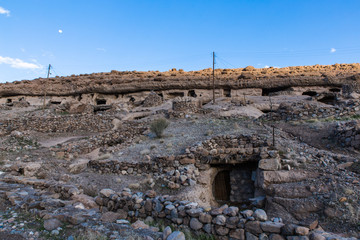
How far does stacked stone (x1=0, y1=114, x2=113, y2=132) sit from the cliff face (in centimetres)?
1147

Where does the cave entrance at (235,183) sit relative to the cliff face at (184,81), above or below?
below

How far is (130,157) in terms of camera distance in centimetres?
966

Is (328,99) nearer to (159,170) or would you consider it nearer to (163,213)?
(159,170)

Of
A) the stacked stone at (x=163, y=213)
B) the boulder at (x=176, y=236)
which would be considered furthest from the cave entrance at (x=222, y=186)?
the boulder at (x=176, y=236)

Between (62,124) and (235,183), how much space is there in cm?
1273

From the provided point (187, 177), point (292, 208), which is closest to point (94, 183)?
point (187, 177)

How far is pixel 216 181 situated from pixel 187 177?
1.39 m

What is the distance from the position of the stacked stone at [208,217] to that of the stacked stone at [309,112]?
1063cm

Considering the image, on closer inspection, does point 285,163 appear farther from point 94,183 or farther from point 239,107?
point 239,107

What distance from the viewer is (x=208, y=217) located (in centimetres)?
405

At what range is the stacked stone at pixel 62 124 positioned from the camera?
50.4ft

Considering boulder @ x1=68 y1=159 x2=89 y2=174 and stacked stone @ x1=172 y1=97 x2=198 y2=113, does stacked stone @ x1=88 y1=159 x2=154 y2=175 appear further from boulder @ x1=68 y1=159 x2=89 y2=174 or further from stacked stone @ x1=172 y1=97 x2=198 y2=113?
stacked stone @ x1=172 y1=97 x2=198 y2=113

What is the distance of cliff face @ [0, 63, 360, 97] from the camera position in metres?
24.2

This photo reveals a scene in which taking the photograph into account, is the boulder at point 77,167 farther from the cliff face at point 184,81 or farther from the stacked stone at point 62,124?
the cliff face at point 184,81
